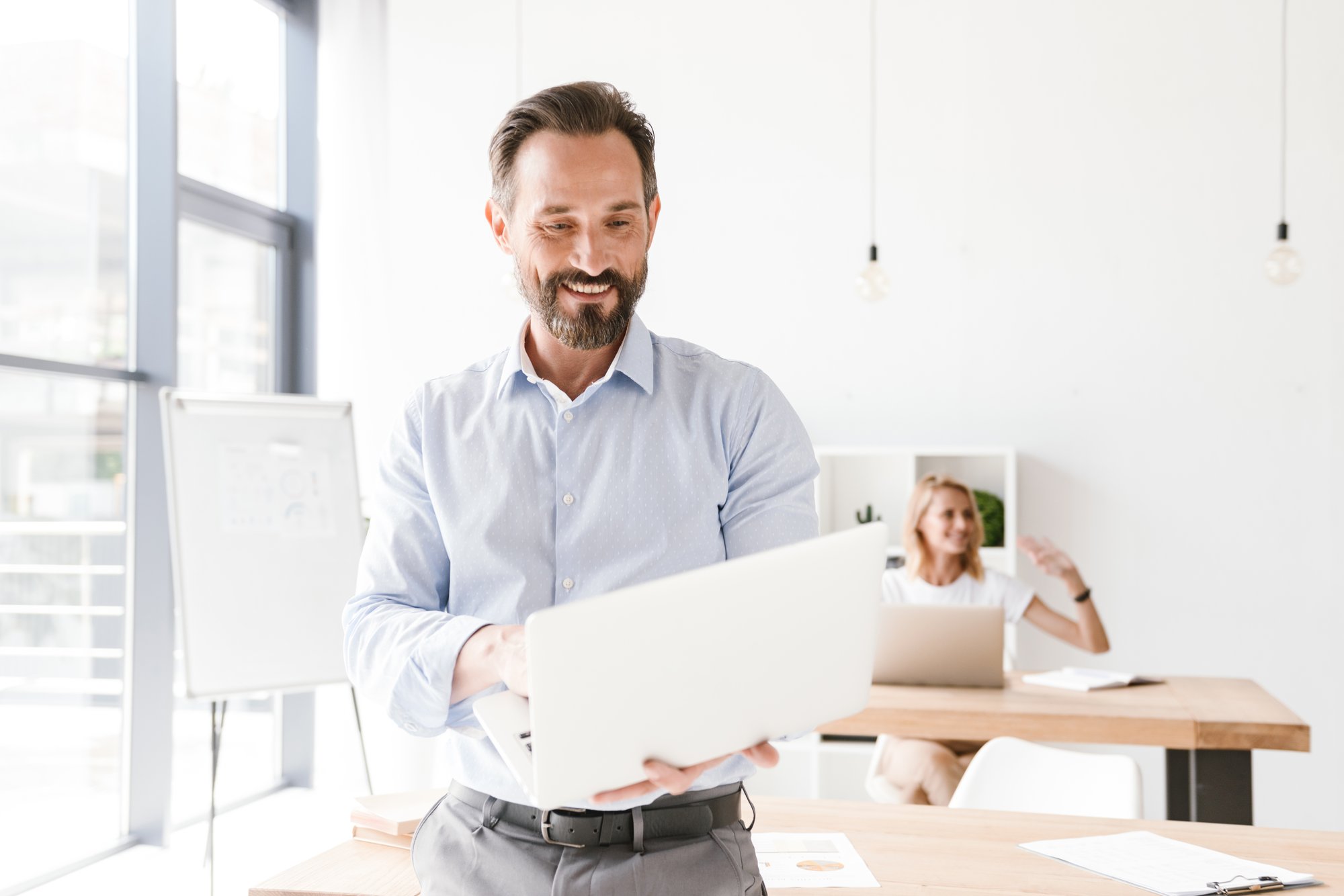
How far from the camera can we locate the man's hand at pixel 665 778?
982mm

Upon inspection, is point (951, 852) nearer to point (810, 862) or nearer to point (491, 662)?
point (810, 862)

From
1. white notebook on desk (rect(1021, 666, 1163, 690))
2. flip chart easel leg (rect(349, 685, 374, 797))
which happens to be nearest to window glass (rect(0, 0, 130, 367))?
flip chart easel leg (rect(349, 685, 374, 797))

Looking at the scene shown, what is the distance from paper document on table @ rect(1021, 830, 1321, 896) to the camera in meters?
1.58

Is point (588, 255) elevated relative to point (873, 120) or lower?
lower

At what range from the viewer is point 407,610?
1239mm

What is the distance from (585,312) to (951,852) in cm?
108

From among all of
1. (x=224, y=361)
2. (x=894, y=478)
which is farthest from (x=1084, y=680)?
(x=224, y=361)

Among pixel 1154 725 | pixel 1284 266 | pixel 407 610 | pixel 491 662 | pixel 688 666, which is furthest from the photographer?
pixel 1284 266

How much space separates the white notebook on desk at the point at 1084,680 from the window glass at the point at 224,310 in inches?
131

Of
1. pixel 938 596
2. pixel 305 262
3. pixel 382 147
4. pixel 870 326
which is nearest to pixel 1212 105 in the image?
pixel 870 326

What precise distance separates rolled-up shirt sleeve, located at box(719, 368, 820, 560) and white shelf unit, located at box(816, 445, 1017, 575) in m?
3.16

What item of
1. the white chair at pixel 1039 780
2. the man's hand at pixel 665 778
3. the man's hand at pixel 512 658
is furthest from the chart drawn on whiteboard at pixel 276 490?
the man's hand at pixel 665 778

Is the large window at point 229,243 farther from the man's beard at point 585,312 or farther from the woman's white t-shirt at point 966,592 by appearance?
the man's beard at point 585,312

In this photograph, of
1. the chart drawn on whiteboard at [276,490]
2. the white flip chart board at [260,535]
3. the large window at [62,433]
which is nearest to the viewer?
the white flip chart board at [260,535]
